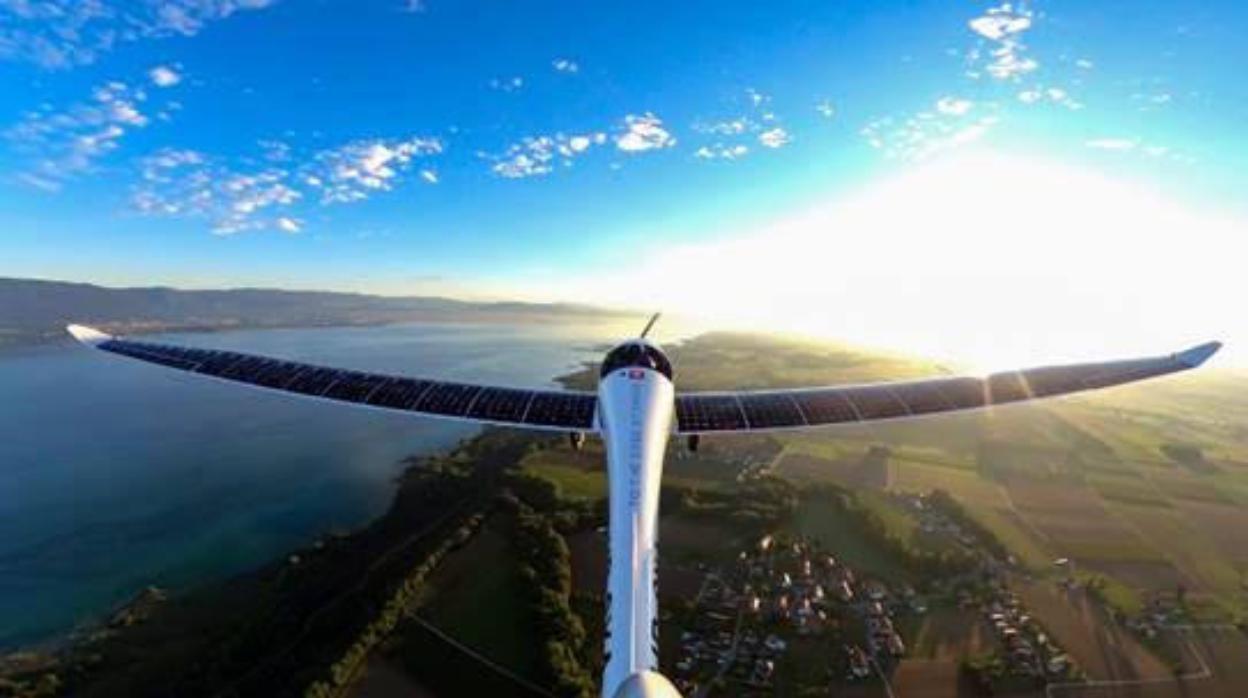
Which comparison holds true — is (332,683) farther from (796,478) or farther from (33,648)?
(796,478)

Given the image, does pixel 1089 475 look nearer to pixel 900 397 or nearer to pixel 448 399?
pixel 900 397

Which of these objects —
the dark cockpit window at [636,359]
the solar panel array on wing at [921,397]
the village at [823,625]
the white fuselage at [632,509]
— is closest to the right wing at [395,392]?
the dark cockpit window at [636,359]

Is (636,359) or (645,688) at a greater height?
(636,359)

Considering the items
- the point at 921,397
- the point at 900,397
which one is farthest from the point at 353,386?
the point at 921,397

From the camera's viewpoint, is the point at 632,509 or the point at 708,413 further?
the point at 708,413

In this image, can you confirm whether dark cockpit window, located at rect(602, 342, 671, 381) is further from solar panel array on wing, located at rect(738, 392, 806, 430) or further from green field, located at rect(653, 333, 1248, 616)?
green field, located at rect(653, 333, 1248, 616)

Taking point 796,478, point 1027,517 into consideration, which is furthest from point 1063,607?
point 796,478

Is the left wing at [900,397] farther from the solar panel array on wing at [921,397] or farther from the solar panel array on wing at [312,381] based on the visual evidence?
the solar panel array on wing at [312,381]
